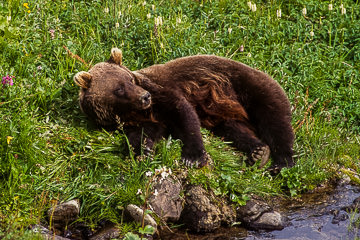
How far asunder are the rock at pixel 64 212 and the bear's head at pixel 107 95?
1226 mm

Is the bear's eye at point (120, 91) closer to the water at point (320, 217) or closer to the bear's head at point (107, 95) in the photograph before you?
the bear's head at point (107, 95)

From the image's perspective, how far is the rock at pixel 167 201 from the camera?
17.1 feet

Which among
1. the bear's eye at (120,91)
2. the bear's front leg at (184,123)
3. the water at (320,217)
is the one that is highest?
the bear's eye at (120,91)

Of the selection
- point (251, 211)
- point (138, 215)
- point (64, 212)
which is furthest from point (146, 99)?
point (251, 211)

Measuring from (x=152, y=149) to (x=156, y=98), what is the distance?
27.0 inches

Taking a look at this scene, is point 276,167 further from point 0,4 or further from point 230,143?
point 0,4

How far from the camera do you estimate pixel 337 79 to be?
7.79 metres

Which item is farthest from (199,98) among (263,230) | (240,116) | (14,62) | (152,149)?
(14,62)

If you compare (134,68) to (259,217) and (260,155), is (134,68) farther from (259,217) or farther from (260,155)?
(259,217)

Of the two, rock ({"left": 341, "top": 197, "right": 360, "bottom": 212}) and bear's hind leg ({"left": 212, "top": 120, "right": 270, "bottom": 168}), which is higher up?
bear's hind leg ({"left": 212, "top": 120, "right": 270, "bottom": 168})

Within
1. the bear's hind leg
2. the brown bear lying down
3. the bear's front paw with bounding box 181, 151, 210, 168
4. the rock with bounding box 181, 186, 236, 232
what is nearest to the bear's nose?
the brown bear lying down

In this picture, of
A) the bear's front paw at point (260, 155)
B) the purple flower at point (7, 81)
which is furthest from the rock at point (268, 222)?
the purple flower at point (7, 81)

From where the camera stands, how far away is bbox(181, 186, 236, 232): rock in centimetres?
522

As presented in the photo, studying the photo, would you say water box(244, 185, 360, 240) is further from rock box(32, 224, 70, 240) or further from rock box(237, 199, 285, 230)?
rock box(32, 224, 70, 240)
